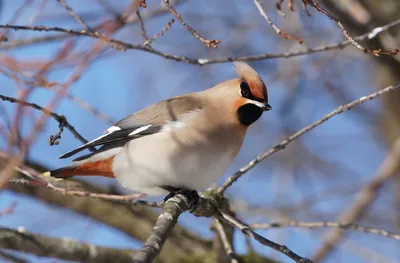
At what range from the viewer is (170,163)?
12.4ft

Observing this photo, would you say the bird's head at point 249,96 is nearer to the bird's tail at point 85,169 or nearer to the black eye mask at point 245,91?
the black eye mask at point 245,91

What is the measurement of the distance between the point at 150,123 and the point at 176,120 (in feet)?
0.72

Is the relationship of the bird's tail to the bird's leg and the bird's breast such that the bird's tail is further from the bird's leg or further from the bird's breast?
the bird's leg

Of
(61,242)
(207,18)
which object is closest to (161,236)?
Answer: (61,242)

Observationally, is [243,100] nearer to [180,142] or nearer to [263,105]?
[263,105]

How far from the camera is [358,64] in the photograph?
888cm

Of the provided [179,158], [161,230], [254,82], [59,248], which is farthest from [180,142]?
[59,248]

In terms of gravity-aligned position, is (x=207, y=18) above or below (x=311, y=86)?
above

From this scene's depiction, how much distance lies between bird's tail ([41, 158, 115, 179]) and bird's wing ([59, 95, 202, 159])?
14 centimetres

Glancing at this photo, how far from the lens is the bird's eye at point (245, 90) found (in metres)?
4.02

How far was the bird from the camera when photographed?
12.4 feet

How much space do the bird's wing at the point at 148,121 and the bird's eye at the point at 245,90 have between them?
0.30 metres

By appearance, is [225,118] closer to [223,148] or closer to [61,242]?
[223,148]

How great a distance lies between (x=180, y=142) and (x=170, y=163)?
0.15m
